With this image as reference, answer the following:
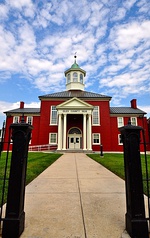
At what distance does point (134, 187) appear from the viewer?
225 cm

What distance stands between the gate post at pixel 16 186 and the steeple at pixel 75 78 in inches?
1124

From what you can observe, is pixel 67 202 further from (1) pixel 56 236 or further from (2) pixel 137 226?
(2) pixel 137 226

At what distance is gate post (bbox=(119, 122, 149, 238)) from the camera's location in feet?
6.95

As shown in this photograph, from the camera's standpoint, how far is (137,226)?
83.4 inches

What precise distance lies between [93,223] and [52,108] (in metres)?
24.3

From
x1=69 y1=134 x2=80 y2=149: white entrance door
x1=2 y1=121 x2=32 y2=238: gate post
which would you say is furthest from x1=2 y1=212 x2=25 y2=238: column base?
x1=69 y1=134 x2=80 y2=149: white entrance door

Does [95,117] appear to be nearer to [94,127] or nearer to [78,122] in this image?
[94,127]

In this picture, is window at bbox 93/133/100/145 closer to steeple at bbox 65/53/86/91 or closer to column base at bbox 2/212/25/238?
steeple at bbox 65/53/86/91

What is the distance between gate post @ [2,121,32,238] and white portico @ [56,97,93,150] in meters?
19.2

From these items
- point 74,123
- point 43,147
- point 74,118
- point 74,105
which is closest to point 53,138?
point 43,147

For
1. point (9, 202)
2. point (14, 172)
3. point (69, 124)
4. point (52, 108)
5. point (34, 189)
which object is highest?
point (52, 108)

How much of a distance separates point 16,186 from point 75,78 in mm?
30014

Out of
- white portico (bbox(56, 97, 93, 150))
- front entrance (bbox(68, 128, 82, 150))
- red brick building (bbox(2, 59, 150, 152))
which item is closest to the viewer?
white portico (bbox(56, 97, 93, 150))

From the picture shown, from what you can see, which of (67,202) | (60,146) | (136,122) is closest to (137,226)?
(67,202)
